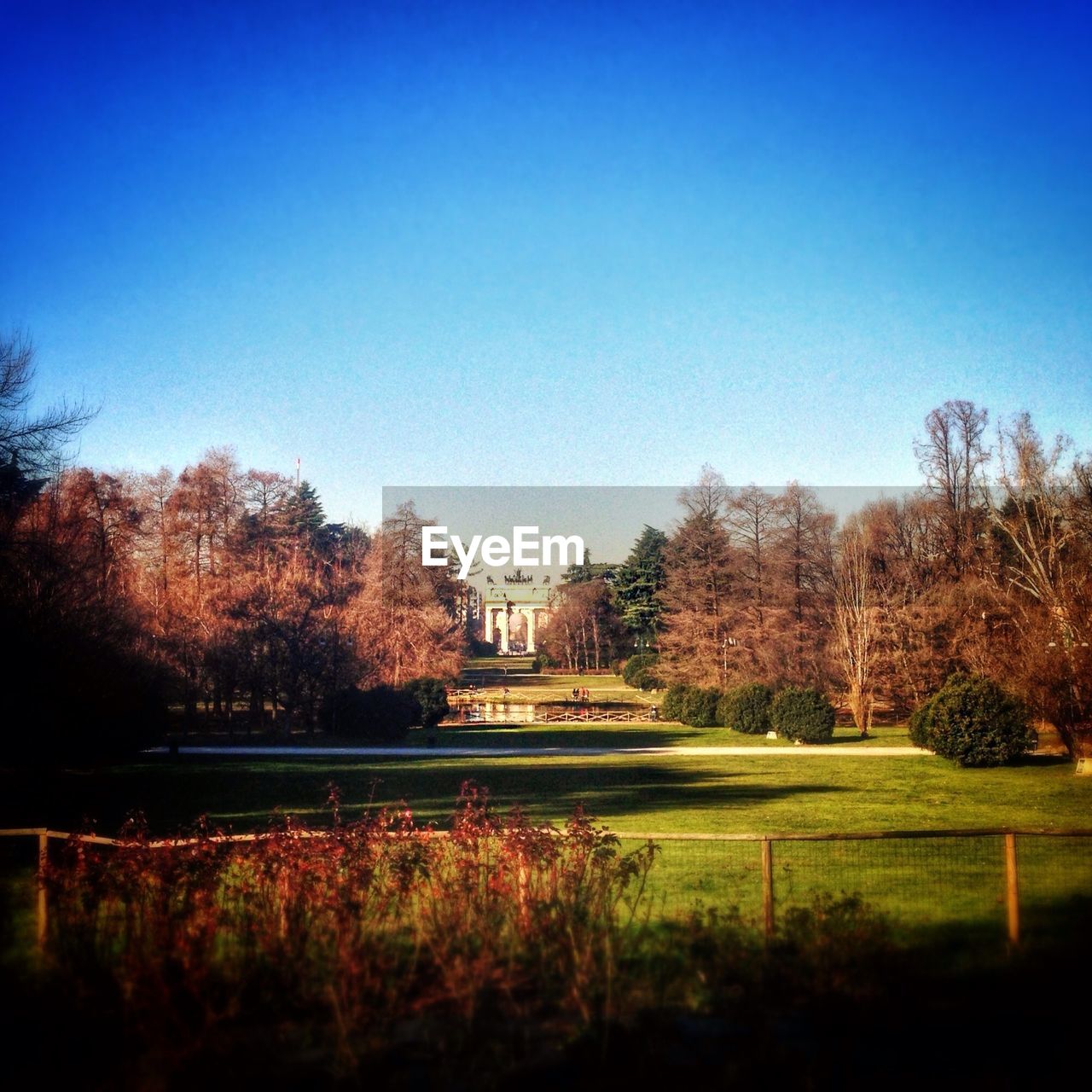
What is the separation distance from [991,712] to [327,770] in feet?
52.0

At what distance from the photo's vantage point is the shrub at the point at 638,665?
57312 mm

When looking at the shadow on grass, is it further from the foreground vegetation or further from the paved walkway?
the foreground vegetation

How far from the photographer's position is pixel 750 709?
35.0m

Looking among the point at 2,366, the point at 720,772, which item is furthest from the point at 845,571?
the point at 2,366

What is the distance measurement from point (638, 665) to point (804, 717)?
27322mm

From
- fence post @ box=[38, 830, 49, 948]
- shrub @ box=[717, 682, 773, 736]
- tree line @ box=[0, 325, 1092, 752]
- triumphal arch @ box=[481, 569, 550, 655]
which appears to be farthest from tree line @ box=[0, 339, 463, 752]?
triumphal arch @ box=[481, 569, 550, 655]

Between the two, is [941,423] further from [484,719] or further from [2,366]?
[2,366]

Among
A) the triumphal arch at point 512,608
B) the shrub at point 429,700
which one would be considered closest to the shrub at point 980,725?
the shrub at point 429,700

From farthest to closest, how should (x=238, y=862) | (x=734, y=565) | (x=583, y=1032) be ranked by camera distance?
(x=734, y=565), (x=238, y=862), (x=583, y=1032)

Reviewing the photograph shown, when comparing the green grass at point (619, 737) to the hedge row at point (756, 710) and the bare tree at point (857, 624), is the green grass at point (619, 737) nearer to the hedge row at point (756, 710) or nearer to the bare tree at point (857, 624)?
the hedge row at point (756, 710)

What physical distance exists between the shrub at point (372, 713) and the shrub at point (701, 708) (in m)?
11.8

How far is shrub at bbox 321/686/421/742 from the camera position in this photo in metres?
32.7

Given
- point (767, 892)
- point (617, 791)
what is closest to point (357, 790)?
point (617, 791)

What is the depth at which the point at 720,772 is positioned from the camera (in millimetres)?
23266
